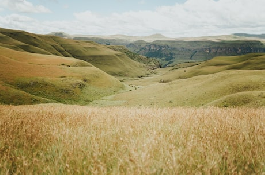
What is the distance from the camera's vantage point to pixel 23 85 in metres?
61.9

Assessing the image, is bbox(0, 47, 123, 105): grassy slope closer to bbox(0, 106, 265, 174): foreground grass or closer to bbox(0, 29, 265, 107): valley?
bbox(0, 29, 265, 107): valley

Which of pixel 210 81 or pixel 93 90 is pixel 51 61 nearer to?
pixel 93 90

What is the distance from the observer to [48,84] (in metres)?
66.9

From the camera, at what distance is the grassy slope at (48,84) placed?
2108 inches

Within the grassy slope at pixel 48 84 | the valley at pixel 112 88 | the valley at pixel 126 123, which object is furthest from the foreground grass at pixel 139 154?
the grassy slope at pixel 48 84

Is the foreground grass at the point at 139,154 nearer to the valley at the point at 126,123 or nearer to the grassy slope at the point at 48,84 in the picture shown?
the valley at the point at 126,123

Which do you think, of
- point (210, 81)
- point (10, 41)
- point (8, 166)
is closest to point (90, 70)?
point (210, 81)

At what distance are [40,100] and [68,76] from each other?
87.8 ft

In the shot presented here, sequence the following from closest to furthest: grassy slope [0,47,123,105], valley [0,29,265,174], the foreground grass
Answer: the foreground grass
valley [0,29,265,174]
grassy slope [0,47,123,105]

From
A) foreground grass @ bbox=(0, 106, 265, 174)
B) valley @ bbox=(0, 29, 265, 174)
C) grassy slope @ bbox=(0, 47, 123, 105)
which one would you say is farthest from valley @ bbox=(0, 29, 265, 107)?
foreground grass @ bbox=(0, 106, 265, 174)

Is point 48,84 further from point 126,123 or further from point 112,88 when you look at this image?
point 126,123

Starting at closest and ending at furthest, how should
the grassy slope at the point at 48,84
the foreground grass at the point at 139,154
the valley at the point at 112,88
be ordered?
1. the foreground grass at the point at 139,154
2. the valley at the point at 112,88
3. the grassy slope at the point at 48,84

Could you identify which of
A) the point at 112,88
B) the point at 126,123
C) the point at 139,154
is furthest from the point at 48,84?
the point at 139,154

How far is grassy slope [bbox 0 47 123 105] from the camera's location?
53541mm
